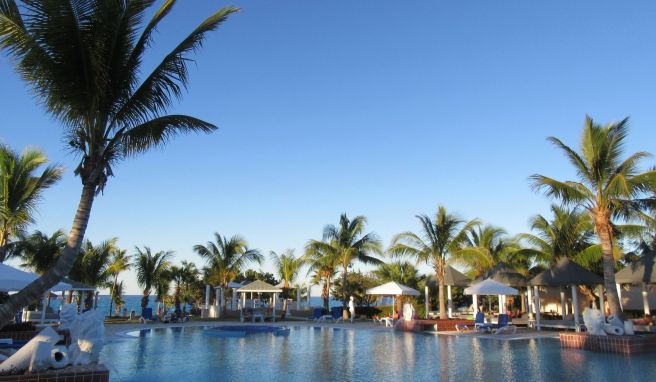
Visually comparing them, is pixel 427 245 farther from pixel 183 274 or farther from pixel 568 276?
pixel 183 274

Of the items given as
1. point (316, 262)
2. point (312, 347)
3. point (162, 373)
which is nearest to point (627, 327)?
point (312, 347)

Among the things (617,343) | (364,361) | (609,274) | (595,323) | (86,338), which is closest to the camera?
(86,338)

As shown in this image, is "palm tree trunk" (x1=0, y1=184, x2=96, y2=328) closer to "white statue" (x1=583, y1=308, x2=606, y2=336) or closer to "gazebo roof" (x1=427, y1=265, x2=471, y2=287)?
"white statue" (x1=583, y1=308, x2=606, y2=336)

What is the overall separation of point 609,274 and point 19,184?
1709cm

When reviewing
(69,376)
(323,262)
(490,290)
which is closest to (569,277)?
(490,290)

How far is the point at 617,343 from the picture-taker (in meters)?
12.2

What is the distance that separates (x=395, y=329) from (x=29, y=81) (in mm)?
17033

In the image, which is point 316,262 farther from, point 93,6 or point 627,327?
point 93,6

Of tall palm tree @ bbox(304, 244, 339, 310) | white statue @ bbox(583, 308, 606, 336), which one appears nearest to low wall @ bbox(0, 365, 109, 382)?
white statue @ bbox(583, 308, 606, 336)

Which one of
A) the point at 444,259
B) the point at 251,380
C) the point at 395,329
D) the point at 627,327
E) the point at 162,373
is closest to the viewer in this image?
the point at 251,380

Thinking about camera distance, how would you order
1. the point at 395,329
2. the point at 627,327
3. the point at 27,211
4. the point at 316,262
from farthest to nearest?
the point at 316,262, the point at 395,329, the point at 27,211, the point at 627,327

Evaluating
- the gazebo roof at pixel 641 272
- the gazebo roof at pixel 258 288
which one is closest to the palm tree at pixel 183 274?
the gazebo roof at pixel 258 288

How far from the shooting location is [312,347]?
14203 millimetres

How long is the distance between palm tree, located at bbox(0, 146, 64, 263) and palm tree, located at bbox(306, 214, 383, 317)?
17451 millimetres
